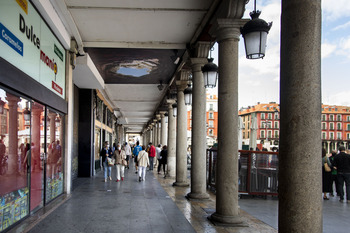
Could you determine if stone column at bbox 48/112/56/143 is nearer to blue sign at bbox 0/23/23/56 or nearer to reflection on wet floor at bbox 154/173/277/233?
blue sign at bbox 0/23/23/56

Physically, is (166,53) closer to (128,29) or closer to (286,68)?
(128,29)

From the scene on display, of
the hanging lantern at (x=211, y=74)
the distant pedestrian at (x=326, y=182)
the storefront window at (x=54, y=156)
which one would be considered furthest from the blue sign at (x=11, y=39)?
the distant pedestrian at (x=326, y=182)

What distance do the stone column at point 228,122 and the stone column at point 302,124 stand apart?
332 cm

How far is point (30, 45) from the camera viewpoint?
21.7 feet

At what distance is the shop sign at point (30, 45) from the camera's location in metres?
5.34

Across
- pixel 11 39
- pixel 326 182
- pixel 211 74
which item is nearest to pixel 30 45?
pixel 11 39

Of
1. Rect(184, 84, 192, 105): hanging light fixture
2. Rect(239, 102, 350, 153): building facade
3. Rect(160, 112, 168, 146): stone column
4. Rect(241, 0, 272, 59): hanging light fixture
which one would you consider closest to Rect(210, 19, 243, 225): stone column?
Rect(241, 0, 272, 59): hanging light fixture

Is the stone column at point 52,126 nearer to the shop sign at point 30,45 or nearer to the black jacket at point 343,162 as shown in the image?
the shop sign at point 30,45

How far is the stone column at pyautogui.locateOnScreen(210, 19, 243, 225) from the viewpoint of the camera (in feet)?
22.0

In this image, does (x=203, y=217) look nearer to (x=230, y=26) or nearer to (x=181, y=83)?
(x=230, y=26)

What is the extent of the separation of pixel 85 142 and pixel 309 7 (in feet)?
45.9

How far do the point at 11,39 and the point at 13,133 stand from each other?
1546mm

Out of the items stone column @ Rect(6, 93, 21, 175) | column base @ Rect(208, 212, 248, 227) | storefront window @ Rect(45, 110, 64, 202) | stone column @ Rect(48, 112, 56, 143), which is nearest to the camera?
stone column @ Rect(6, 93, 21, 175)

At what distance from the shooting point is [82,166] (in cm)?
1602
